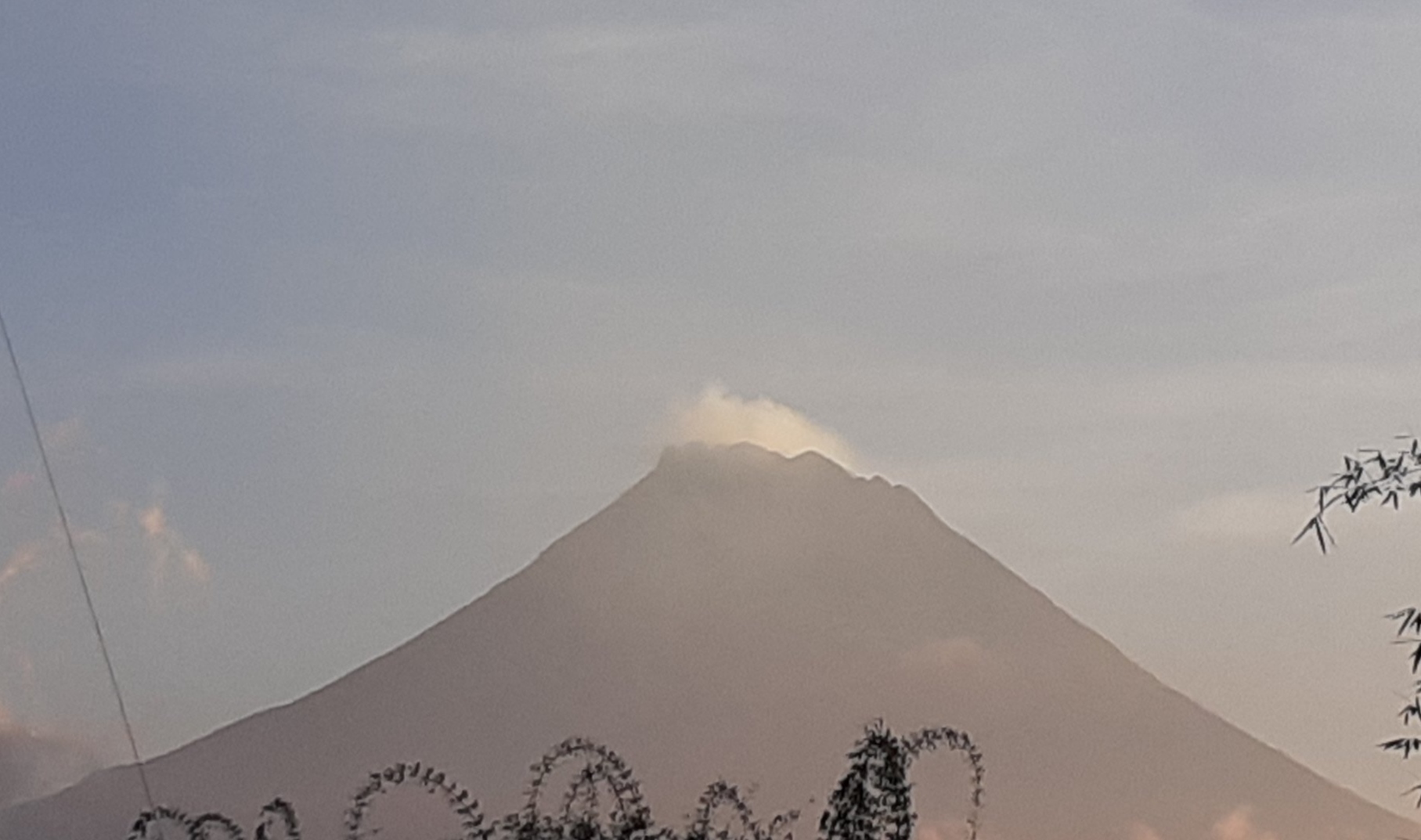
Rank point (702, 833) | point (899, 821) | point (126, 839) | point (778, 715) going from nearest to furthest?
point (899, 821) → point (126, 839) → point (702, 833) → point (778, 715)

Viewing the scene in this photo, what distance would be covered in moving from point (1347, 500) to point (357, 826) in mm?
5351

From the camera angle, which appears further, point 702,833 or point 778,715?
point 778,715

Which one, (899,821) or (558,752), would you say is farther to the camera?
(558,752)

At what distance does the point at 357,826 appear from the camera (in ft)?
35.9

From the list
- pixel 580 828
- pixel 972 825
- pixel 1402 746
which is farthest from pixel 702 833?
pixel 1402 746

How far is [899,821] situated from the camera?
10.3 m

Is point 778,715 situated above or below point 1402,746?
above

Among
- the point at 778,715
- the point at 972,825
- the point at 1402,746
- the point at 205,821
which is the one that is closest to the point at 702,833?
the point at 972,825

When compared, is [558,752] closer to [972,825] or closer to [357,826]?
[357,826]

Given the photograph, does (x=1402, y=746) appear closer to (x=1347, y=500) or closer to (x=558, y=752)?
(x=1347, y=500)

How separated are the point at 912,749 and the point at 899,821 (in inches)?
15.3

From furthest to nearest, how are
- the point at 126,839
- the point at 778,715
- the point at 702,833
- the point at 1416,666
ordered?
the point at 778,715 < the point at 702,833 < the point at 126,839 < the point at 1416,666

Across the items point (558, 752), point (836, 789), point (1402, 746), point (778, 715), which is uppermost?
point (778, 715)

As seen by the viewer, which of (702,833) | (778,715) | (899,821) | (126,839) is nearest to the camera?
(899,821)
